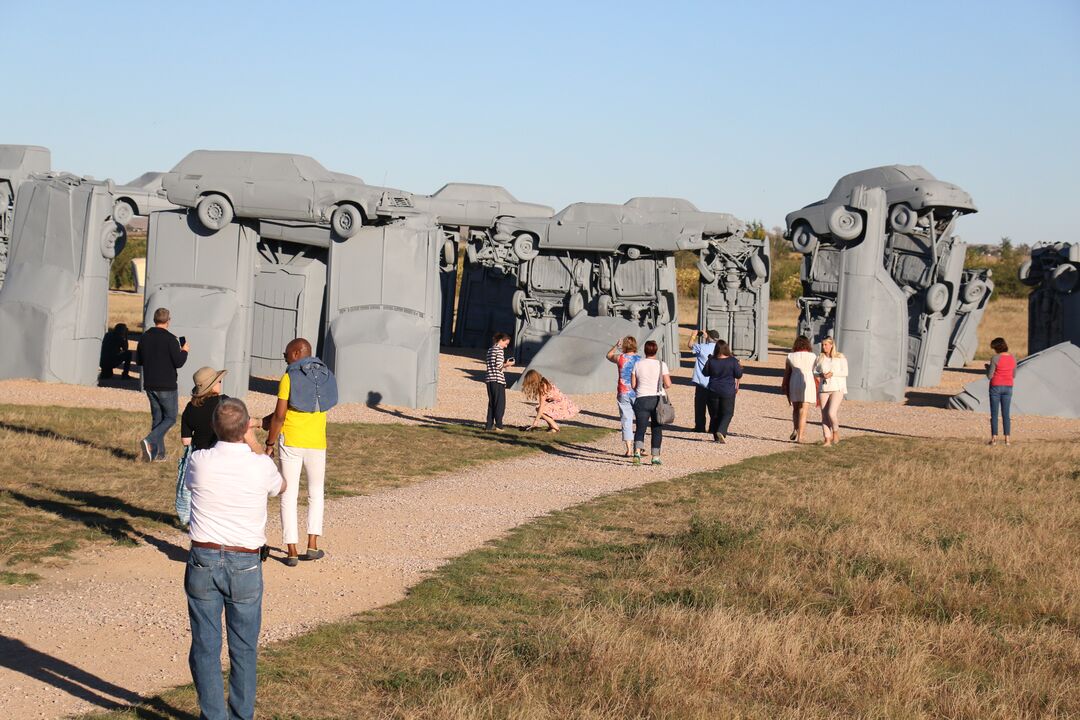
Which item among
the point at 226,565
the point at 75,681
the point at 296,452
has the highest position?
the point at 296,452

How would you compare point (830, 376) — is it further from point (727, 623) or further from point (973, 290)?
point (973, 290)

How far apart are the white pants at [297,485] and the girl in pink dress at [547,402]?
8945 millimetres

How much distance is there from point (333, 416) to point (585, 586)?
10.6m

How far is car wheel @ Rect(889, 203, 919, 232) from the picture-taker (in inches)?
1057

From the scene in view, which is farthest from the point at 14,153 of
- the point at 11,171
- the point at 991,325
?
the point at 991,325

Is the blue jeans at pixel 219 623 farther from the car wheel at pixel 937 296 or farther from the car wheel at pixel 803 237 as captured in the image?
the car wheel at pixel 937 296

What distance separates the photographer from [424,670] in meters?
6.92

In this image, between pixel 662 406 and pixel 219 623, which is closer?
pixel 219 623

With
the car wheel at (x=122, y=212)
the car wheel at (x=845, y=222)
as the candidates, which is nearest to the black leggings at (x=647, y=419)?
the car wheel at (x=845, y=222)

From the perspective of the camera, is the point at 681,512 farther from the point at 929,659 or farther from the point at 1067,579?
the point at 929,659

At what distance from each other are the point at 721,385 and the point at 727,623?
9.86 meters

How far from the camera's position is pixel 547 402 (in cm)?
1836

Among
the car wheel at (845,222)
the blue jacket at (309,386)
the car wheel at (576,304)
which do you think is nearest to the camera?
the blue jacket at (309,386)

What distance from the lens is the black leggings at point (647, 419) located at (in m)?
14.2
